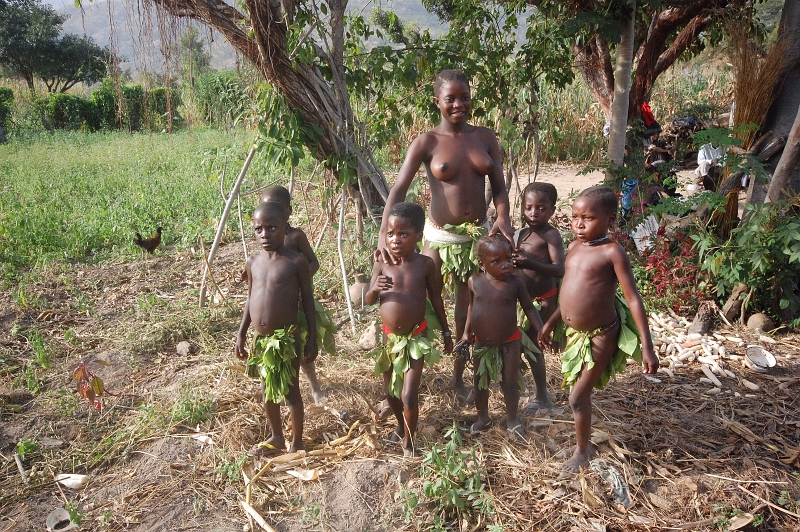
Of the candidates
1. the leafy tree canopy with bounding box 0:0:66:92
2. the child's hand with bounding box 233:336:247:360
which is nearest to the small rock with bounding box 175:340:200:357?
the child's hand with bounding box 233:336:247:360

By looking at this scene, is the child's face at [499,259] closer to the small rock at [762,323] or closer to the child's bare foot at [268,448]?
the child's bare foot at [268,448]

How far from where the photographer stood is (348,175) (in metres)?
4.27

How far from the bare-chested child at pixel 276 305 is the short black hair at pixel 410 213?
0.51 metres

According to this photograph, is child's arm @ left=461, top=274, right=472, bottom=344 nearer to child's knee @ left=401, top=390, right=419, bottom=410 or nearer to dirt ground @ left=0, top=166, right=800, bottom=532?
child's knee @ left=401, top=390, right=419, bottom=410

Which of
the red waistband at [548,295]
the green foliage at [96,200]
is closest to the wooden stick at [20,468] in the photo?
the green foliage at [96,200]

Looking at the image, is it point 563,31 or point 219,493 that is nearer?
point 219,493

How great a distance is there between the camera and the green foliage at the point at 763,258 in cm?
379

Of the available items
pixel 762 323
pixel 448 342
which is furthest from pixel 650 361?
pixel 762 323

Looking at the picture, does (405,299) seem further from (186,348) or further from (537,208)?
(186,348)

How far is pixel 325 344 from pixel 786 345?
312 cm

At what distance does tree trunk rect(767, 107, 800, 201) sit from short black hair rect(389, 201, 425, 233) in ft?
9.34

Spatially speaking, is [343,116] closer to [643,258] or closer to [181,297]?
[181,297]

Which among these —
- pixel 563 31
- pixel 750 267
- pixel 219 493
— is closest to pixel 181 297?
pixel 219 493

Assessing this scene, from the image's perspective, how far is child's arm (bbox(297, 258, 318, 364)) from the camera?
276 cm
